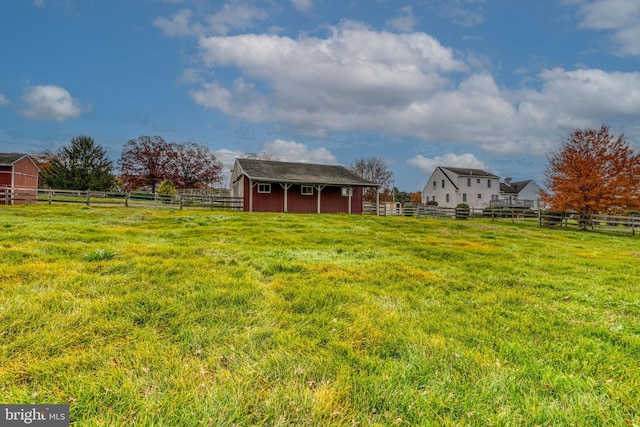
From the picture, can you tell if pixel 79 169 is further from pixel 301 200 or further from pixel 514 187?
pixel 514 187

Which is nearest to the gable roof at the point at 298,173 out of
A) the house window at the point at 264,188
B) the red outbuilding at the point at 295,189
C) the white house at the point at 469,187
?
the red outbuilding at the point at 295,189

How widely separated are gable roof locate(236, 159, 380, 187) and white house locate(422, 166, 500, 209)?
24.7 meters

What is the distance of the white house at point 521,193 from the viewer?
48.1m

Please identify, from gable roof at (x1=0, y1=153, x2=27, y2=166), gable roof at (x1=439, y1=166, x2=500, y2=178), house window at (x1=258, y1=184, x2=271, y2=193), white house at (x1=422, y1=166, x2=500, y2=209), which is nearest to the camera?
gable roof at (x1=0, y1=153, x2=27, y2=166)

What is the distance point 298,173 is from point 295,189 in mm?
1716

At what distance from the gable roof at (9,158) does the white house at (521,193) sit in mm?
55028

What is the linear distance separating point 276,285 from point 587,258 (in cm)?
790

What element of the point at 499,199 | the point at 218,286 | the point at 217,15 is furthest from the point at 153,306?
the point at 499,199

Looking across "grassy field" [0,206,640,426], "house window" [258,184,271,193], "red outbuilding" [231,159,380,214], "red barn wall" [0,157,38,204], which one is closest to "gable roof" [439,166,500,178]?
"red outbuilding" [231,159,380,214]

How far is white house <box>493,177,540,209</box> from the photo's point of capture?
48094 millimetres

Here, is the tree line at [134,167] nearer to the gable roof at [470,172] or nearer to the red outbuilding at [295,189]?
the red outbuilding at [295,189]

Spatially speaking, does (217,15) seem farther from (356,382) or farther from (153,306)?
(356,382)

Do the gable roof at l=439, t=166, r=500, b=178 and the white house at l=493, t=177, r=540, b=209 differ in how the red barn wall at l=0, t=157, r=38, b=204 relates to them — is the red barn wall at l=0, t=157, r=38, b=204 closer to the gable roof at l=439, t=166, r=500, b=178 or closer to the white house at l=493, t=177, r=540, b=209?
the gable roof at l=439, t=166, r=500, b=178

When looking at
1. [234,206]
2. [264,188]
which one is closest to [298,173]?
[264,188]
